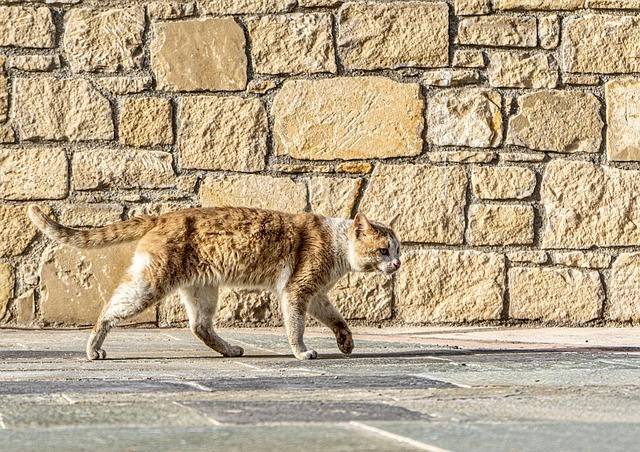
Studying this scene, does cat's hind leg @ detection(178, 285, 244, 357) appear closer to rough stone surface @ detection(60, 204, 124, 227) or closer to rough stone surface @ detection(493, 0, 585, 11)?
rough stone surface @ detection(60, 204, 124, 227)

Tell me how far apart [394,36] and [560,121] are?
1.12 meters

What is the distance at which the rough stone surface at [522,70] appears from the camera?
23.2 ft

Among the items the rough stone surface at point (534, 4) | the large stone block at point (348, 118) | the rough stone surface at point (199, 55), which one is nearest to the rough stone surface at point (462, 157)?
the large stone block at point (348, 118)

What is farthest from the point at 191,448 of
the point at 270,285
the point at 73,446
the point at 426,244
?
the point at 426,244

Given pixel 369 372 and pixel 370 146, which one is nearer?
pixel 369 372

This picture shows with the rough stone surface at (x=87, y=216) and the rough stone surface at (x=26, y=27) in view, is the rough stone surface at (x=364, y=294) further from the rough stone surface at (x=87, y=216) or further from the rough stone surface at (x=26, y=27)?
the rough stone surface at (x=26, y=27)

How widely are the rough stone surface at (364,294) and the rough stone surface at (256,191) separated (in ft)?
1.79

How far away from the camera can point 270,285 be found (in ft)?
18.5

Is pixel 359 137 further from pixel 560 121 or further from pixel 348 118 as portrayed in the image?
pixel 560 121

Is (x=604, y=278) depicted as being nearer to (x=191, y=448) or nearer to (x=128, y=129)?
(x=128, y=129)

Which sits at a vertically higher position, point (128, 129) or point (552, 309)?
point (128, 129)

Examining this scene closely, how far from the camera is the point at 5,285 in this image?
6934 mm

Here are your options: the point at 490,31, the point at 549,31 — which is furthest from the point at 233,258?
the point at 549,31

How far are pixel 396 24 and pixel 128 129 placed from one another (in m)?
1.72
